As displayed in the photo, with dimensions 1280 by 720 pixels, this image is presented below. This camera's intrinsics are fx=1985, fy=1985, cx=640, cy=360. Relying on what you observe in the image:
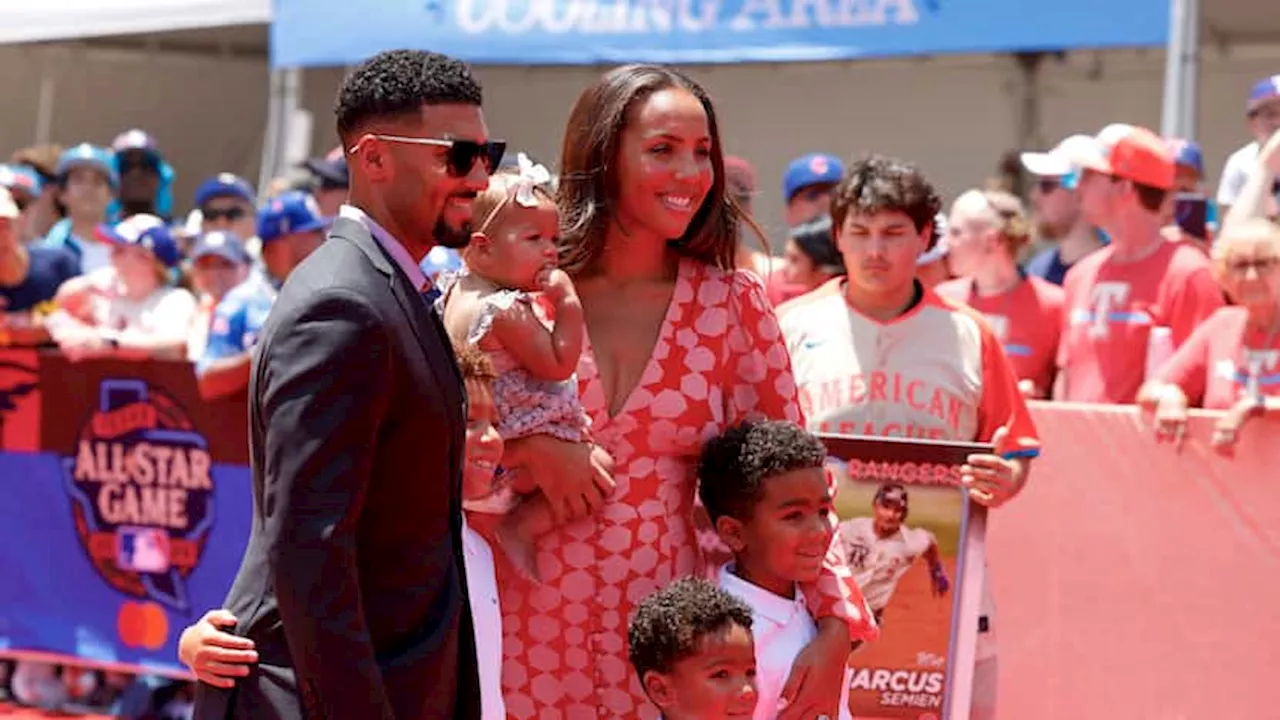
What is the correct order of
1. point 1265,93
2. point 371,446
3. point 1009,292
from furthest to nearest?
point 1265,93
point 1009,292
point 371,446

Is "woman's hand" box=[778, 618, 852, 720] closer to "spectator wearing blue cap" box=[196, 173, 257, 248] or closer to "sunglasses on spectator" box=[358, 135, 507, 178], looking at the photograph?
Answer: "sunglasses on spectator" box=[358, 135, 507, 178]

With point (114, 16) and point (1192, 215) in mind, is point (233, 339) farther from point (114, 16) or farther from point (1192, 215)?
point (114, 16)

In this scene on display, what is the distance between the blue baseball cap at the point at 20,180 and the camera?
1123 cm

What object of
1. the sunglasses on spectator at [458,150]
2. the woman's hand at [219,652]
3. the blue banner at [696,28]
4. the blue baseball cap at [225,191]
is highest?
the blue banner at [696,28]

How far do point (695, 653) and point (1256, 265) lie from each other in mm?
3270

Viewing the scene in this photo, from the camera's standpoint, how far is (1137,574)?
6.36 m

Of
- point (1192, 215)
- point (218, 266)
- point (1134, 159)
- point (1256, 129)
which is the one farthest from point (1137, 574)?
point (218, 266)

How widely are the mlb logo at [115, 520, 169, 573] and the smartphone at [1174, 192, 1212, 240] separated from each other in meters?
4.40

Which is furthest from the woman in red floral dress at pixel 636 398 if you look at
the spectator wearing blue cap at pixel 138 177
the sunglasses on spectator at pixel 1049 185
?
the spectator wearing blue cap at pixel 138 177

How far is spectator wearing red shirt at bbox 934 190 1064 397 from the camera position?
7.75 meters

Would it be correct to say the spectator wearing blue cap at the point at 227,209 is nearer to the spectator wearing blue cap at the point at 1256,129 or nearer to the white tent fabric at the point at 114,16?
the white tent fabric at the point at 114,16

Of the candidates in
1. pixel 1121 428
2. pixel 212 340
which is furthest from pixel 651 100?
pixel 212 340

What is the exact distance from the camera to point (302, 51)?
42.5ft

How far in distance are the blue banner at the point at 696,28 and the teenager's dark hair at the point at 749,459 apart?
262 inches
